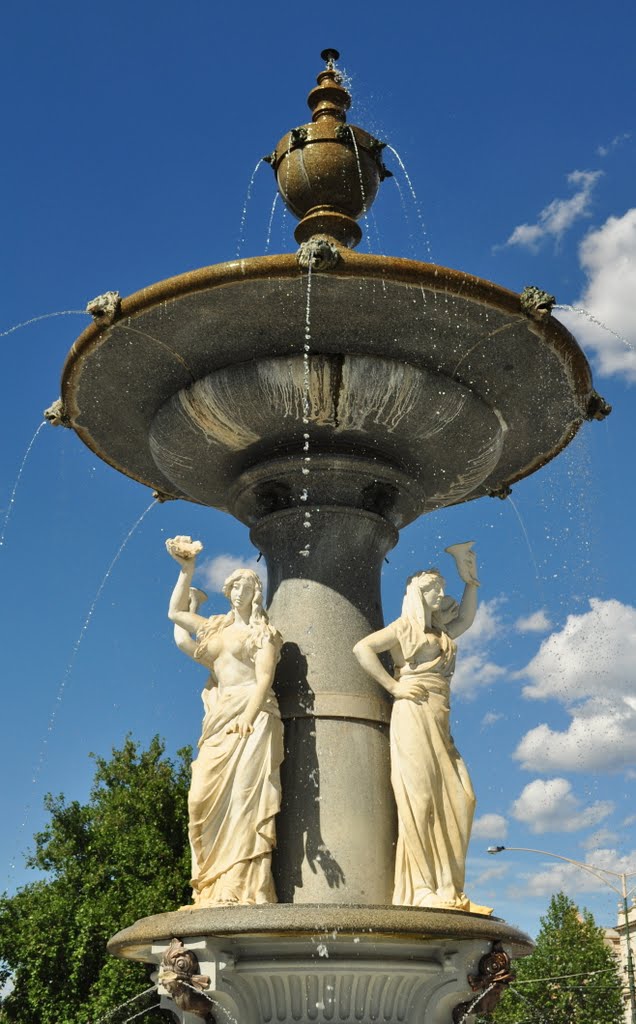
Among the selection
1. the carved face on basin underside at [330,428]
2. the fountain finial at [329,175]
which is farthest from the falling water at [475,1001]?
Result: the fountain finial at [329,175]

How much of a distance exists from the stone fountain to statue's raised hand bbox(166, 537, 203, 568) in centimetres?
59

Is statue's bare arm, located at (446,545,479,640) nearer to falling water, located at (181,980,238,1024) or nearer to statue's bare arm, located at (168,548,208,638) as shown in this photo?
statue's bare arm, located at (168,548,208,638)

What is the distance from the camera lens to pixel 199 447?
27.1ft

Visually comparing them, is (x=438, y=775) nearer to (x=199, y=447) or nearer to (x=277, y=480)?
(x=277, y=480)

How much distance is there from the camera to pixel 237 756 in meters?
6.81

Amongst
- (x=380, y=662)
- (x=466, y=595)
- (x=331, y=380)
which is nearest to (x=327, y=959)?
(x=380, y=662)

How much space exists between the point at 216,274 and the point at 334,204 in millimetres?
2284

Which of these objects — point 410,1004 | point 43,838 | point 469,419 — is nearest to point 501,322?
point 469,419

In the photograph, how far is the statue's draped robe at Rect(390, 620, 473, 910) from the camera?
671cm

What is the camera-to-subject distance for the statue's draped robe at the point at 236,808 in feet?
21.5

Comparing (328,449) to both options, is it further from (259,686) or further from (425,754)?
(425,754)

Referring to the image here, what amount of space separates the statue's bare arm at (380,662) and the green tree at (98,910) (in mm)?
16842

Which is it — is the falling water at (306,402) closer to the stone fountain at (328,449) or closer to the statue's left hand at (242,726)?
the stone fountain at (328,449)

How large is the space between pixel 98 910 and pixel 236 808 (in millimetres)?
18630
